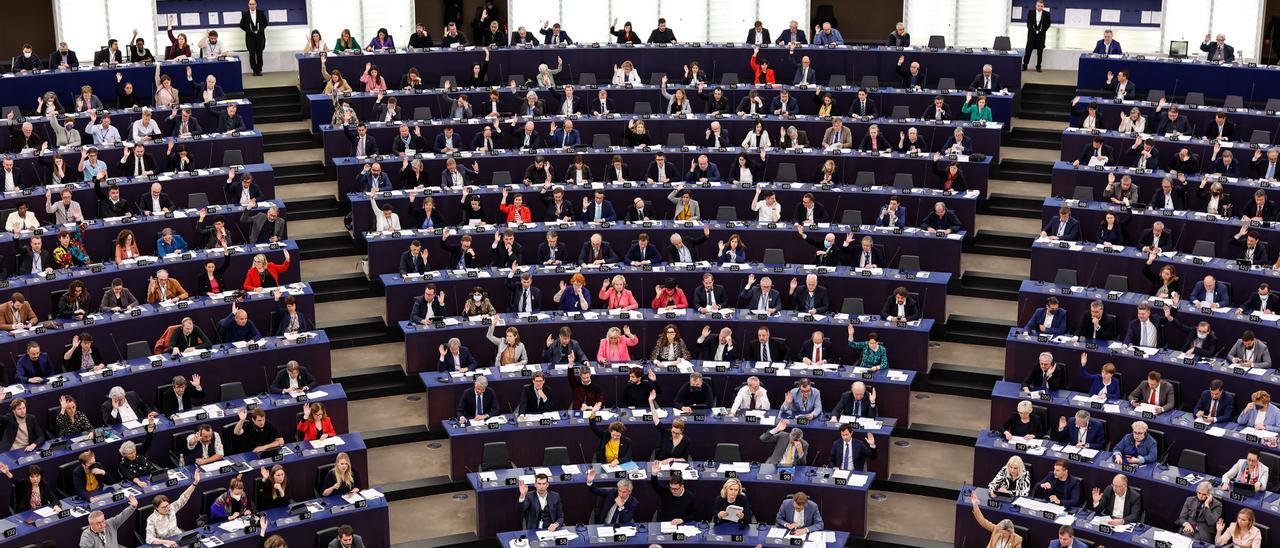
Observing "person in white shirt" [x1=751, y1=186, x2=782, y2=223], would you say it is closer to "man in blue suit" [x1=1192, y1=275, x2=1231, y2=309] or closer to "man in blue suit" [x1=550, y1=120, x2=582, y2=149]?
"man in blue suit" [x1=550, y1=120, x2=582, y2=149]

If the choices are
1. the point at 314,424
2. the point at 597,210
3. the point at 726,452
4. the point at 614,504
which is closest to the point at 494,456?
the point at 614,504

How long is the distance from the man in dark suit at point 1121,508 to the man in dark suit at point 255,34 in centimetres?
1996

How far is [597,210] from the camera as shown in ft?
79.7

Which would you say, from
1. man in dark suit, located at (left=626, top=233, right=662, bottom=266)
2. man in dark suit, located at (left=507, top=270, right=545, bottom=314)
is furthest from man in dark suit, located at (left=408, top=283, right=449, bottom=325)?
man in dark suit, located at (left=626, top=233, right=662, bottom=266)

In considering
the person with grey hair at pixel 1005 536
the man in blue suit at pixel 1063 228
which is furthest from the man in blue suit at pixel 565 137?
the person with grey hair at pixel 1005 536

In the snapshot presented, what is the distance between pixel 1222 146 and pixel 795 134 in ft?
22.3

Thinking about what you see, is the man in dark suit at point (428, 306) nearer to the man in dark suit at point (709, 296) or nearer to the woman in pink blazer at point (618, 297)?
the woman in pink blazer at point (618, 297)

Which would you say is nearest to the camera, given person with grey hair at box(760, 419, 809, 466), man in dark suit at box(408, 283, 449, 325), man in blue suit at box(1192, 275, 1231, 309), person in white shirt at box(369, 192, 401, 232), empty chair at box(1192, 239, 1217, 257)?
person with grey hair at box(760, 419, 809, 466)

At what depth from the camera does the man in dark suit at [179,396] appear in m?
19.3

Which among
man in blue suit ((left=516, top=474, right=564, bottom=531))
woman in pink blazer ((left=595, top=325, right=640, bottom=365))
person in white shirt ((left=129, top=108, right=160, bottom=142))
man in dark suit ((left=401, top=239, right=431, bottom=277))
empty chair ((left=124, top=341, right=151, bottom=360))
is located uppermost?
person in white shirt ((left=129, top=108, right=160, bottom=142))

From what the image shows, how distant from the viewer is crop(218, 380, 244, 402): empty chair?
19.8 m

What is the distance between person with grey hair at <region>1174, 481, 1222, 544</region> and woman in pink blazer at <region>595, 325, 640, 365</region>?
756 cm

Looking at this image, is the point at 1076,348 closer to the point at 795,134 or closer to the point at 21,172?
the point at 795,134

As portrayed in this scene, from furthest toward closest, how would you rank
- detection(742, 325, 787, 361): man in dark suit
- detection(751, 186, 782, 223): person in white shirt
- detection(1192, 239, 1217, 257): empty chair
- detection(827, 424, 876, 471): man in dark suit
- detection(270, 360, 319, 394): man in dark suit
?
1. detection(751, 186, 782, 223): person in white shirt
2. detection(1192, 239, 1217, 257): empty chair
3. detection(742, 325, 787, 361): man in dark suit
4. detection(270, 360, 319, 394): man in dark suit
5. detection(827, 424, 876, 471): man in dark suit
